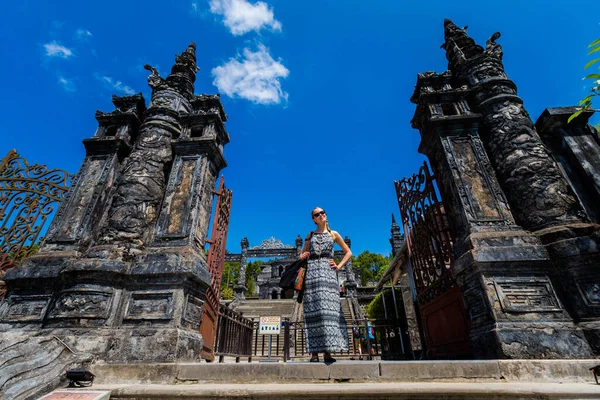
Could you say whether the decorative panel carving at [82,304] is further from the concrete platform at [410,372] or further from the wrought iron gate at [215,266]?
the concrete platform at [410,372]

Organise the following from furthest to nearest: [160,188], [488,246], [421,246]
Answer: [421,246]
[160,188]
[488,246]

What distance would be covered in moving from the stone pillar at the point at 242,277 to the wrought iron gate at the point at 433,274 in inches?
806

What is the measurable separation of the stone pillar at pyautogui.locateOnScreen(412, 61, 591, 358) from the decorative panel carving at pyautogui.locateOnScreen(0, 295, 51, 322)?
5656 millimetres

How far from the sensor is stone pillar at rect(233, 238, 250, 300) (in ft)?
81.4

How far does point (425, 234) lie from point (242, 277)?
2906 centimetres

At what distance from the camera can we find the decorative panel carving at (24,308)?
3.72 metres

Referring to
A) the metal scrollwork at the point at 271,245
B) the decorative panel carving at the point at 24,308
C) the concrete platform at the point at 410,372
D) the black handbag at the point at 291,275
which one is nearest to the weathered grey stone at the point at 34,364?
the decorative panel carving at the point at 24,308

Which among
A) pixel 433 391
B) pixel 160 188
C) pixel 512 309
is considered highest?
pixel 160 188

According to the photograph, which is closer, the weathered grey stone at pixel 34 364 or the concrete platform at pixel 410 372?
the weathered grey stone at pixel 34 364

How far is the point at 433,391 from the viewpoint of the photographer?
2174mm

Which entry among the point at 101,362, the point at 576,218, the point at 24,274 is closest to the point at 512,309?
the point at 576,218

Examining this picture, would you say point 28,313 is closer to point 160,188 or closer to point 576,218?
point 160,188

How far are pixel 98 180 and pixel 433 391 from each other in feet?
18.0

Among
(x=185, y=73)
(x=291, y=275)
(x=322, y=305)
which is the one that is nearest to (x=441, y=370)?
(x=322, y=305)
